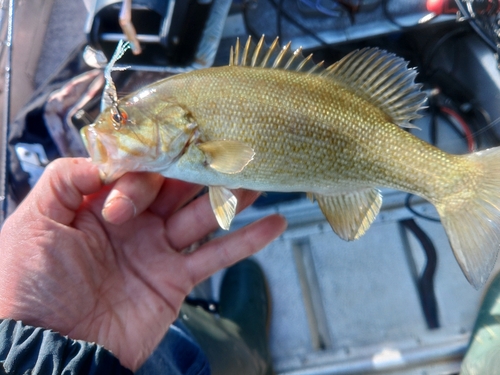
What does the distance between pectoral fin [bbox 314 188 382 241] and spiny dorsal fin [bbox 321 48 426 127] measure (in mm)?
316

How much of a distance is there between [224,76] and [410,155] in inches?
29.4

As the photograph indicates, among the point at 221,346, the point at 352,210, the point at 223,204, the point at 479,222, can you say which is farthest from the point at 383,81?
the point at 221,346

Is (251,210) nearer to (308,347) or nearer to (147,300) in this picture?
(308,347)

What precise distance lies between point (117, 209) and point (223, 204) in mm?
387

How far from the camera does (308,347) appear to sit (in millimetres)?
2354

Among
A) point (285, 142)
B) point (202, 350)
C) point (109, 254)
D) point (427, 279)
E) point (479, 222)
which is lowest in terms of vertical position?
point (202, 350)

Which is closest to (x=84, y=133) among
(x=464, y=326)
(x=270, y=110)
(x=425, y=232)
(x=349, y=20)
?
(x=270, y=110)

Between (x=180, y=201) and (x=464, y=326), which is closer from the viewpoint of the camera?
(x=180, y=201)

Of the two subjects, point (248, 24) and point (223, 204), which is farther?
point (248, 24)

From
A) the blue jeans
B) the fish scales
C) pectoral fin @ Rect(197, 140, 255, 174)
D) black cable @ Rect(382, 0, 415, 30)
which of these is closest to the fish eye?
the fish scales

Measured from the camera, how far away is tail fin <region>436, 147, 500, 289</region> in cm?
128

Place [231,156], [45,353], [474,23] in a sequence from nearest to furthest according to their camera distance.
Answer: [45,353] < [231,156] < [474,23]

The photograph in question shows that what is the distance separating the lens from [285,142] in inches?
52.8

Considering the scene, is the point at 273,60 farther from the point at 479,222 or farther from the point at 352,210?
the point at 479,222
